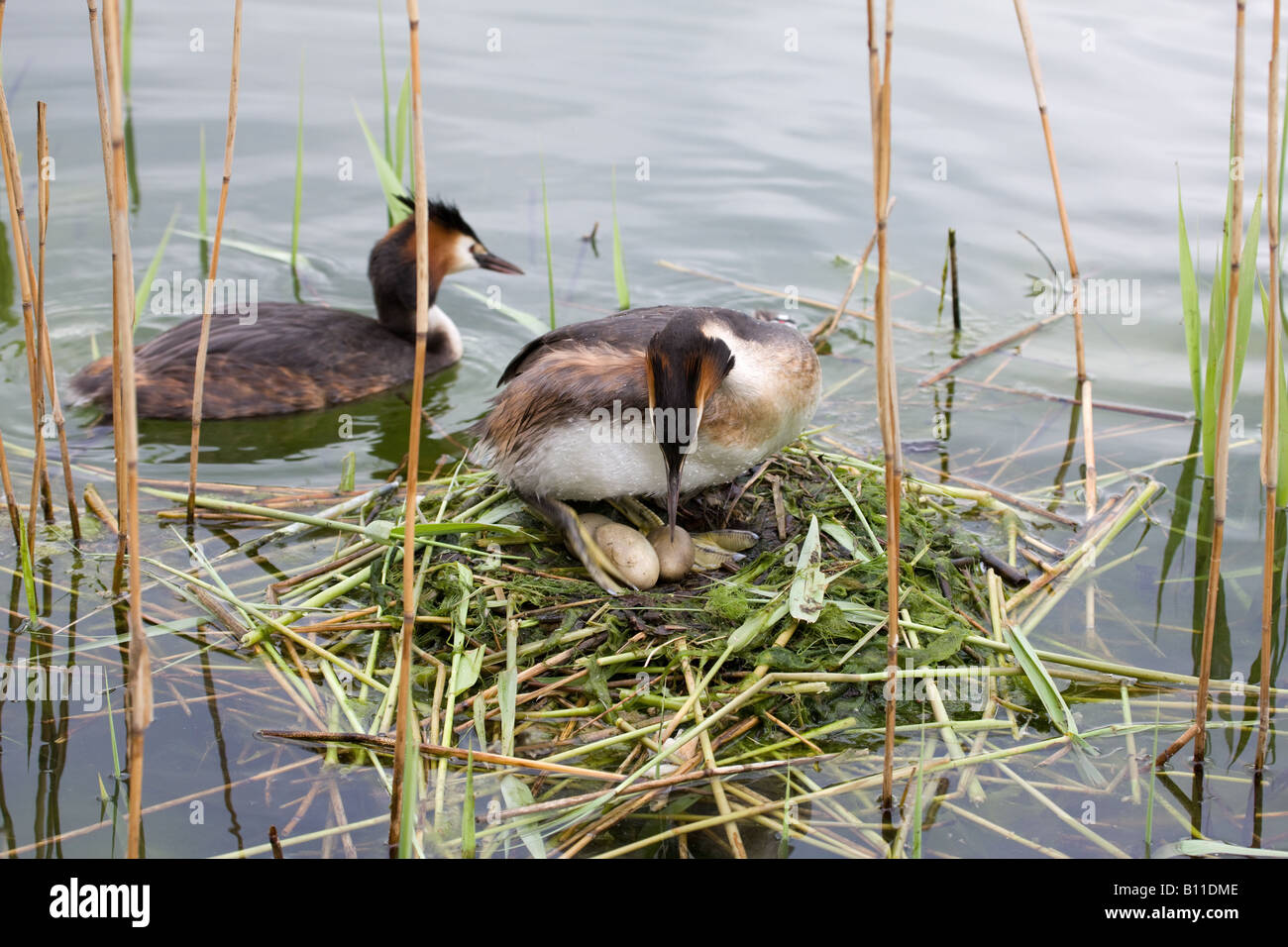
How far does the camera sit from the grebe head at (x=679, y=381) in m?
3.89

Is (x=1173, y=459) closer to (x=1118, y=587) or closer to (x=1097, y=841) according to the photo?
(x=1118, y=587)

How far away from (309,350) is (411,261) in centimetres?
78

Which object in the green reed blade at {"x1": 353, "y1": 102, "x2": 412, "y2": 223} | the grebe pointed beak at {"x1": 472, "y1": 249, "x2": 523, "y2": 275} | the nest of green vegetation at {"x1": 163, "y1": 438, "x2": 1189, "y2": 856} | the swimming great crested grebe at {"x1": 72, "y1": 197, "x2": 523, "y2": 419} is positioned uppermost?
the green reed blade at {"x1": 353, "y1": 102, "x2": 412, "y2": 223}

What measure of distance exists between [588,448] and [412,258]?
3.02 m

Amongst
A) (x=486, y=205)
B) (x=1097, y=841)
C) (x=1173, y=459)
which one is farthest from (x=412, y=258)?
(x=1097, y=841)

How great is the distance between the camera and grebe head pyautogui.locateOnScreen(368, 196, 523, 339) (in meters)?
6.92

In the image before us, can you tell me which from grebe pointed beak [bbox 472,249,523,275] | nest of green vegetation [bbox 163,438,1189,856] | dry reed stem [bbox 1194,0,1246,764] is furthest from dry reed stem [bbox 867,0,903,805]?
grebe pointed beak [bbox 472,249,523,275]

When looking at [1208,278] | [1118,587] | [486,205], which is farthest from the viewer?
[486,205]

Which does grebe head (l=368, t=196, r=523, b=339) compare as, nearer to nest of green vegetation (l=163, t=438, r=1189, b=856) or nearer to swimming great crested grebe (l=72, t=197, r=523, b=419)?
swimming great crested grebe (l=72, t=197, r=523, b=419)

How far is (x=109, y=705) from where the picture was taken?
3.72 m

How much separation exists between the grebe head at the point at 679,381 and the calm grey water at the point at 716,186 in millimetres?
1481

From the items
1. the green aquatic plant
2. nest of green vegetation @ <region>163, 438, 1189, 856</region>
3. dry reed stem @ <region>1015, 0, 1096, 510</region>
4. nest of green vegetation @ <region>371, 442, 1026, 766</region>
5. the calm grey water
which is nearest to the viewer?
nest of green vegetation @ <region>163, 438, 1189, 856</region>

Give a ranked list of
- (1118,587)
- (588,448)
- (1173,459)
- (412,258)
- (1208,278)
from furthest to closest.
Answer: (1208,278), (412,258), (1173,459), (1118,587), (588,448)

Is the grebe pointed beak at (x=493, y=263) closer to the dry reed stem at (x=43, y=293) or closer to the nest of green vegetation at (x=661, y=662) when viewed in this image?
the nest of green vegetation at (x=661, y=662)
